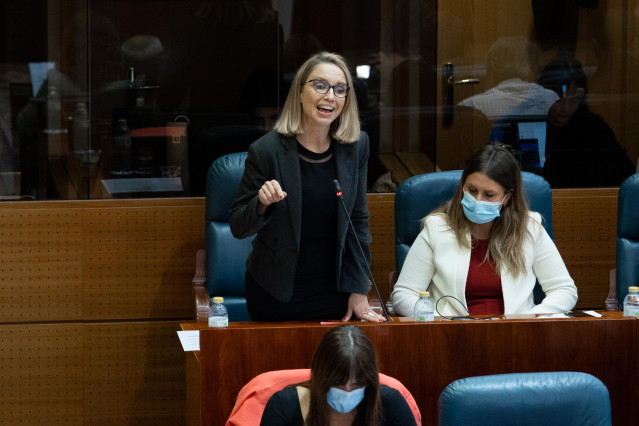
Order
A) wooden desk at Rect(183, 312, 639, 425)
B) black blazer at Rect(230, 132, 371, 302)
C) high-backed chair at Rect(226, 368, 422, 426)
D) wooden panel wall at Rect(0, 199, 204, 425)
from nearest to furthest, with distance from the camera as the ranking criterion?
high-backed chair at Rect(226, 368, 422, 426) < wooden desk at Rect(183, 312, 639, 425) < black blazer at Rect(230, 132, 371, 302) < wooden panel wall at Rect(0, 199, 204, 425)

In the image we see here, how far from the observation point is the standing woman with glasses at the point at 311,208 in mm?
2873

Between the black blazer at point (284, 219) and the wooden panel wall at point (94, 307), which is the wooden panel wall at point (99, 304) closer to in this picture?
the wooden panel wall at point (94, 307)

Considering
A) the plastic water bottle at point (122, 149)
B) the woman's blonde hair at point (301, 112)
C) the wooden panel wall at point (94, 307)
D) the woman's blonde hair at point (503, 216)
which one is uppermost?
the woman's blonde hair at point (301, 112)

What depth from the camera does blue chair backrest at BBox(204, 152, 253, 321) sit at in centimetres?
377

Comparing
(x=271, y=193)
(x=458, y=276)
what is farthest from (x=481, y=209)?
(x=271, y=193)

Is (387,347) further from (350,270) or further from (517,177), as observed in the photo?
(517,177)

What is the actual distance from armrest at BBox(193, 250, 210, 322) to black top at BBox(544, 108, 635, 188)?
1.54 meters

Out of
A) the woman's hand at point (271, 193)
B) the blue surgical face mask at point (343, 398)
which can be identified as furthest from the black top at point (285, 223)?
the blue surgical face mask at point (343, 398)

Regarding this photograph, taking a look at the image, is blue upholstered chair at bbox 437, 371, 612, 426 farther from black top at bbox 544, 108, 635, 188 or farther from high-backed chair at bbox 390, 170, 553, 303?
black top at bbox 544, 108, 635, 188

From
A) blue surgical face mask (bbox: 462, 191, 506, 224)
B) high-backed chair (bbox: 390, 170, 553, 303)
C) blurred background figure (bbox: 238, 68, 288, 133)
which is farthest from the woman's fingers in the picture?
blurred background figure (bbox: 238, 68, 288, 133)

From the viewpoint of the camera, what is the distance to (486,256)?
3.31 meters

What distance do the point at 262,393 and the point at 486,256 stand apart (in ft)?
4.21

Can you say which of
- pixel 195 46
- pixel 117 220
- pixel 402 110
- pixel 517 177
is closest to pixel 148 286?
pixel 117 220

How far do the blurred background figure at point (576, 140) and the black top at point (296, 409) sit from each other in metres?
2.31
